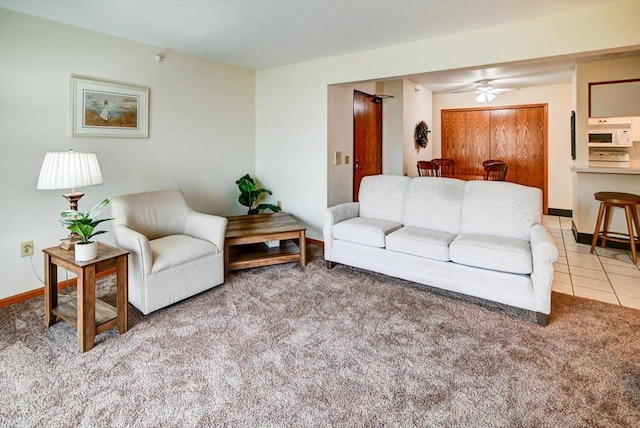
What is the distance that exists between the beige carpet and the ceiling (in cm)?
235

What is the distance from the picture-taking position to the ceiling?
2.64 metres

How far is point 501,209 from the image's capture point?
3061mm

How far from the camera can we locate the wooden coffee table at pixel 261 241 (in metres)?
3.45

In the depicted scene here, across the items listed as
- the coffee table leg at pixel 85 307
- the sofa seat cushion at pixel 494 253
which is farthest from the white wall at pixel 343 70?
the coffee table leg at pixel 85 307

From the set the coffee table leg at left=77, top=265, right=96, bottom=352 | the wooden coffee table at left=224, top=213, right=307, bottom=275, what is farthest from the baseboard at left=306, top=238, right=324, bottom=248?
the coffee table leg at left=77, top=265, right=96, bottom=352

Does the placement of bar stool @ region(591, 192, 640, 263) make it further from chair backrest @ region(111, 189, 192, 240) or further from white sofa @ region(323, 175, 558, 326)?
chair backrest @ region(111, 189, 192, 240)

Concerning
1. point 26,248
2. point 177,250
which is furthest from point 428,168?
point 26,248

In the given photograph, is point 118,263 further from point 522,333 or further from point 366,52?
point 366,52

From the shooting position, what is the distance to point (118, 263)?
2.35 m

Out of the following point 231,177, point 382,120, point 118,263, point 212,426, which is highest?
point 382,120

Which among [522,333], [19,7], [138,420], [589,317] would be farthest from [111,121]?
[589,317]

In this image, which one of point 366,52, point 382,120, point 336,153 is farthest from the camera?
point 382,120

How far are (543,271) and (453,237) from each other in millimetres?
835

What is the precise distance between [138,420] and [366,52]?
12.6 ft
